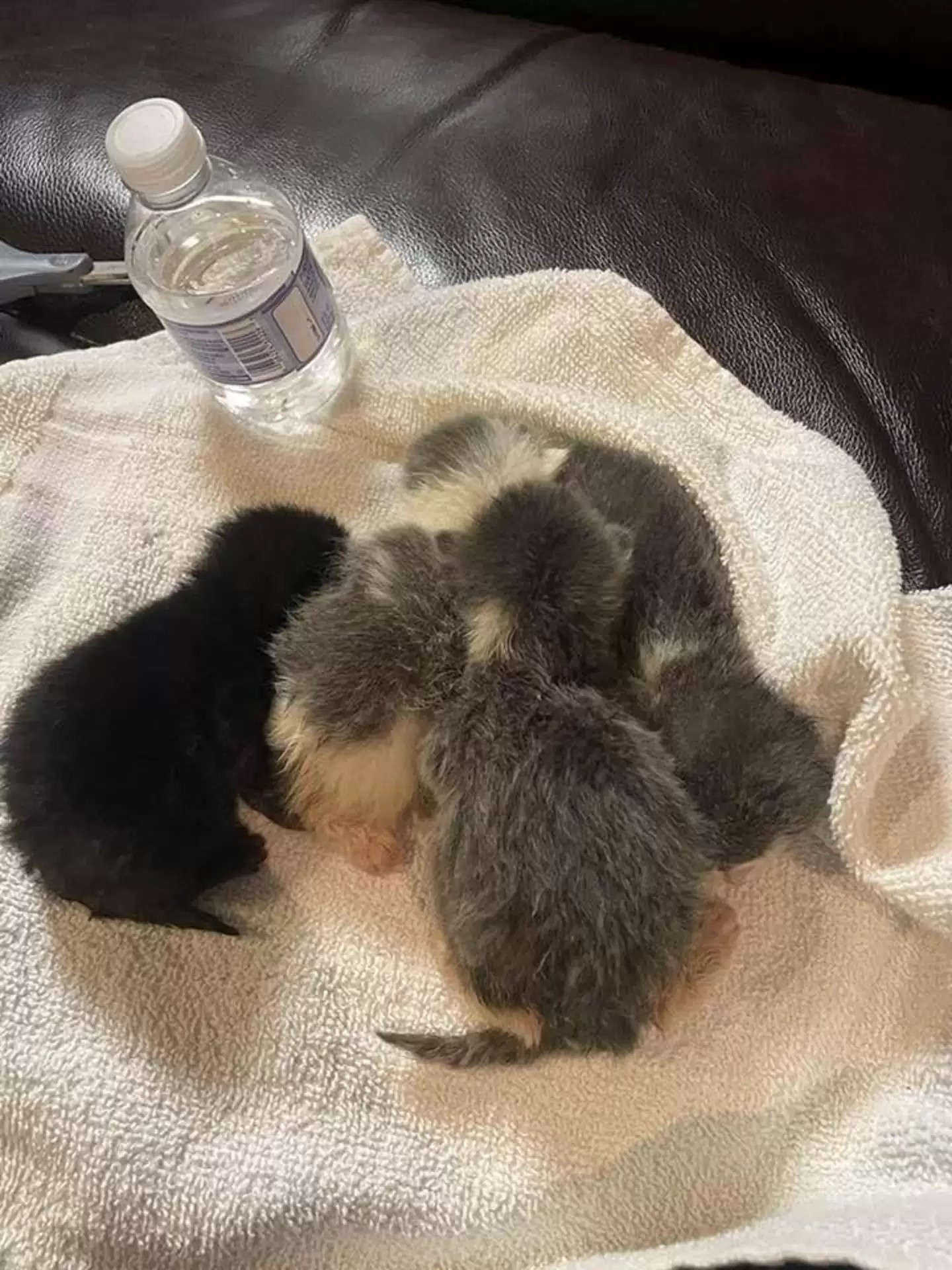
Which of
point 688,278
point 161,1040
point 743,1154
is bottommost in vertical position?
point 161,1040

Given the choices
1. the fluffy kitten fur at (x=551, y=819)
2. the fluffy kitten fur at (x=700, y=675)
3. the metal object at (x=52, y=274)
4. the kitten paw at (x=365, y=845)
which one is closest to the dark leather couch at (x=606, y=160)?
the metal object at (x=52, y=274)

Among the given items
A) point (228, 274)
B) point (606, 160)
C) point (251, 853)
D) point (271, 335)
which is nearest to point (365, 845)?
point (251, 853)

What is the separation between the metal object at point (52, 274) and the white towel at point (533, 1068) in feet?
1.19

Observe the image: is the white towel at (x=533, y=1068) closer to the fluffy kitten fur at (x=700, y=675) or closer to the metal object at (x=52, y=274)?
the fluffy kitten fur at (x=700, y=675)

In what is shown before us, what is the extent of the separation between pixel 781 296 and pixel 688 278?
77 mm

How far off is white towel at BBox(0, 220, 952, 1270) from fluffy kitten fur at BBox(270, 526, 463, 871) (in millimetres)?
42

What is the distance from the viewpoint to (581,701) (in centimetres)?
78

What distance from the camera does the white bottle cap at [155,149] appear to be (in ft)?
2.71

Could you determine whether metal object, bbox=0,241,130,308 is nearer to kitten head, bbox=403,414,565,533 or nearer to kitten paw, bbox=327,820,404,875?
kitten head, bbox=403,414,565,533

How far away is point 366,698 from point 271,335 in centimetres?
28

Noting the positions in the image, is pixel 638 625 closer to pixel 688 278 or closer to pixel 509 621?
pixel 509 621

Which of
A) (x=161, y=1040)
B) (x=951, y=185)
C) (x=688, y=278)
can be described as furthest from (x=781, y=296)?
(x=161, y=1040)

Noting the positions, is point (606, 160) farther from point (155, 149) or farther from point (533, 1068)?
point (533, 1068)

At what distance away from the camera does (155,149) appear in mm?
825
